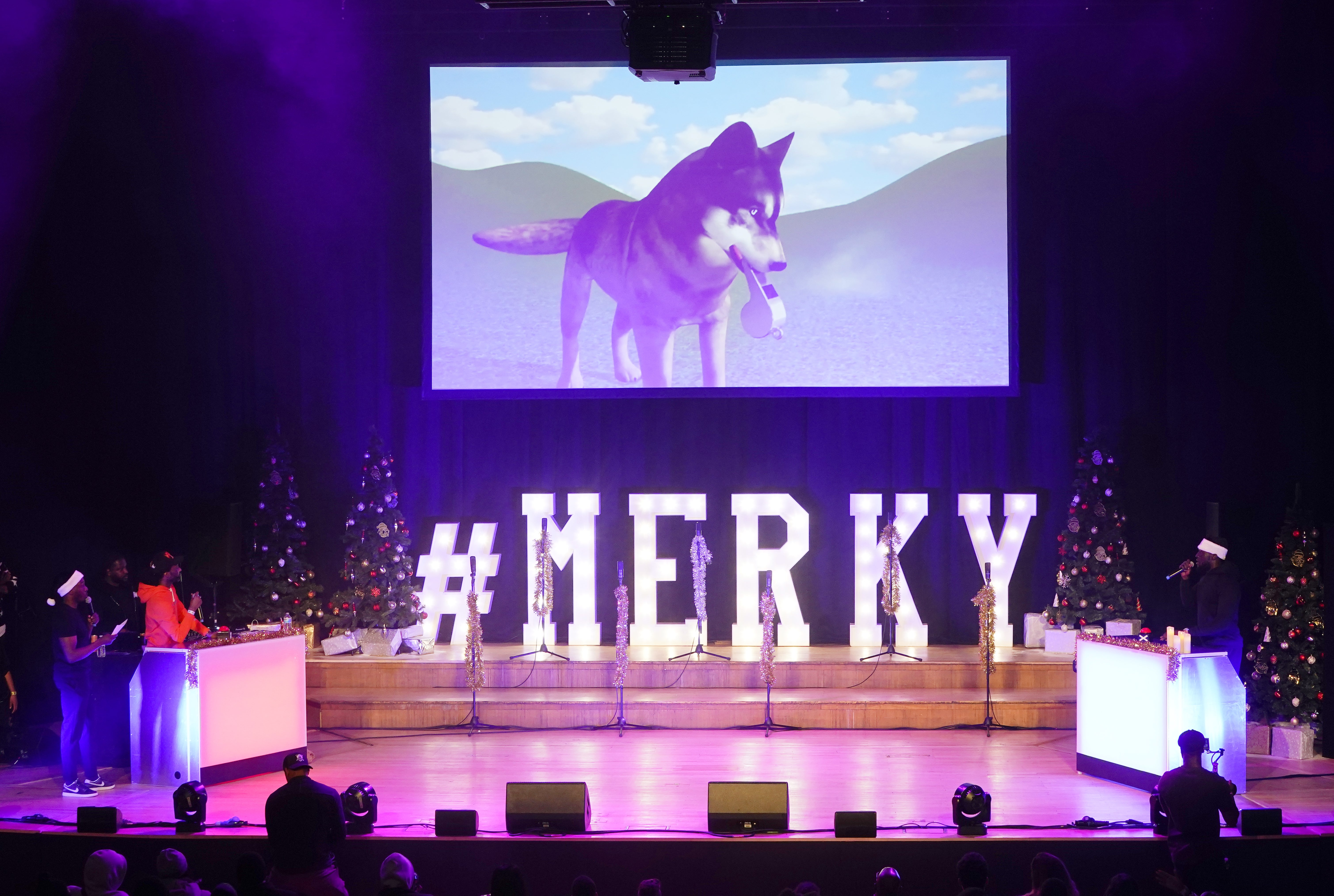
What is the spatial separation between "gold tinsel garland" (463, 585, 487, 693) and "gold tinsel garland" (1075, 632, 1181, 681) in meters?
4.55

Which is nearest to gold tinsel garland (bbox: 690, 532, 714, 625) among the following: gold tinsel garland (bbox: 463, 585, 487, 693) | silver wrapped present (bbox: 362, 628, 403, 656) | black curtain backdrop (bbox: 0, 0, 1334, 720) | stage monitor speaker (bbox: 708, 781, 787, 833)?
black curtain backdrop (bbox: 0, 0, 1334, 720)

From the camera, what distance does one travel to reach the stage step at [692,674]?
33.9 ft

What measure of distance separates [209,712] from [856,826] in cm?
451

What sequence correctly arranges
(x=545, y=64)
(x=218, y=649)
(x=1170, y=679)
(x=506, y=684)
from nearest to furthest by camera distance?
(x=1170, y=679), (x=218, y=649), (x=506, y=684), (x=545, y=64)

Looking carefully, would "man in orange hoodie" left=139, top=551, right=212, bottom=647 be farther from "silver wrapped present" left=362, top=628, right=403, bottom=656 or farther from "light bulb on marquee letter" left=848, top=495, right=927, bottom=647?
"light bulb on marquee letter" left=848, top=495, right=927, bottom=647

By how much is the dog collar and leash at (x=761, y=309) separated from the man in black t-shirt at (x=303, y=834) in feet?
21.2

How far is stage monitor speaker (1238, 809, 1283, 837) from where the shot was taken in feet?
21.2

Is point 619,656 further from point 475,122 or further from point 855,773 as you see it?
point 475,122

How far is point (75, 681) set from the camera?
7.95m

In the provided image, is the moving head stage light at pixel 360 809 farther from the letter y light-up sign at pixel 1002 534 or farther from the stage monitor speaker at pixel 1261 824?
the letter y light-up sign at pixel 1002 534

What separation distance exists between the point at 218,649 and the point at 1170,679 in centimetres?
632

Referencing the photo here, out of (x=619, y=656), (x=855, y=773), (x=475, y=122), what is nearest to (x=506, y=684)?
(x=619, y=656)

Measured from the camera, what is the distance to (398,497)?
1160cm

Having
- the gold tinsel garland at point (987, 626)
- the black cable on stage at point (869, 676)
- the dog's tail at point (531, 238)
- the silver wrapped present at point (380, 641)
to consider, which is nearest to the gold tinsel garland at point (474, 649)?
the silver wrapped present at point (380, 641)
